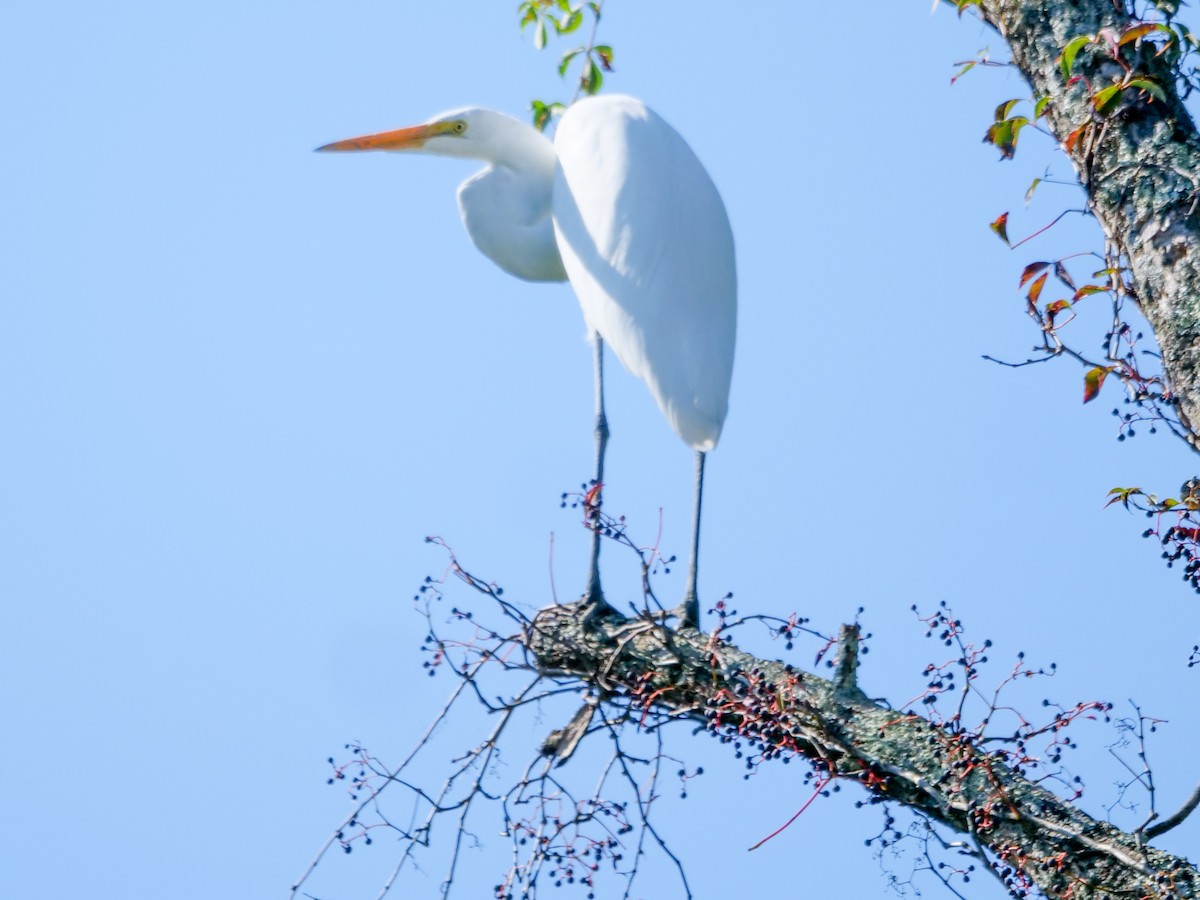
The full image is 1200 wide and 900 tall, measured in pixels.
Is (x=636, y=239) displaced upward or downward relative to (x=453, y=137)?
downward

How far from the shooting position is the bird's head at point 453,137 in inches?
192

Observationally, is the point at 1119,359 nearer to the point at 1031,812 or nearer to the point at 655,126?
the point at 1031,812

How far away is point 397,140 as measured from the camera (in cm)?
504

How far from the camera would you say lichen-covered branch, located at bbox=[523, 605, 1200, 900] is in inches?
90.4

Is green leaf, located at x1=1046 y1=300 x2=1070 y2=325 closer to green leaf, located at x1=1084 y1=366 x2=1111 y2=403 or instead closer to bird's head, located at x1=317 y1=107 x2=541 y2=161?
green leaf, located at x1=1084 y1=366 x2=1111 y2=403

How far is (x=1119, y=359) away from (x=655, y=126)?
7.52 feet

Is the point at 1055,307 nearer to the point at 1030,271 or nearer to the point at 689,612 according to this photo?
the point at 1030,271

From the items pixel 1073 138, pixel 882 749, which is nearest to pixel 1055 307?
pixel 1073 138

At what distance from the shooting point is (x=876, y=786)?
8.23ft

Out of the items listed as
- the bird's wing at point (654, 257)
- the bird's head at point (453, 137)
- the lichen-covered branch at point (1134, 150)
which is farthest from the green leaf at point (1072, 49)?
the bird's head at point (453, 137)

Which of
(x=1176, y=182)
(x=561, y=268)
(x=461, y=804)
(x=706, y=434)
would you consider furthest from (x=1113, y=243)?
(x=561, y=268)

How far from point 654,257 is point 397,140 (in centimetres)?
134

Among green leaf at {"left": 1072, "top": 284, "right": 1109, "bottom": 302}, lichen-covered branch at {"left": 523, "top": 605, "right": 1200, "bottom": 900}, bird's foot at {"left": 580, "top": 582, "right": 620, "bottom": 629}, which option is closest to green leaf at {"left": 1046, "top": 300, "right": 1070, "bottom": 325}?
green leaf at {"left": 1072, "top": 284, "right": 1109, "bottom": 302}

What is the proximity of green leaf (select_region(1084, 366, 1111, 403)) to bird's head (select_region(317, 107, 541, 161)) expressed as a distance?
110 inches
